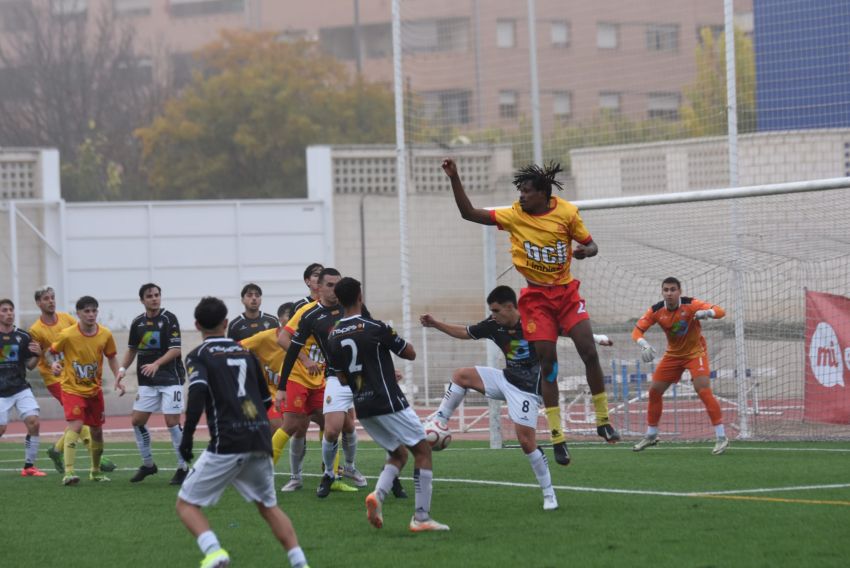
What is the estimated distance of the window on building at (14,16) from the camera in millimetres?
60750

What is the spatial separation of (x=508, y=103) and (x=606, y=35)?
3490mm

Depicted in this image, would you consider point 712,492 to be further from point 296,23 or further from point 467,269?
point 296,23

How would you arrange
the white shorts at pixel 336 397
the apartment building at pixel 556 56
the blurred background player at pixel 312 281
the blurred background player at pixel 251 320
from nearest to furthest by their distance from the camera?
the white shorts at pixel 336 397 → the blurred background player at pixel 312 281 → the blurred background player at pixel 251 320 → the apartment building at pixel 556 56

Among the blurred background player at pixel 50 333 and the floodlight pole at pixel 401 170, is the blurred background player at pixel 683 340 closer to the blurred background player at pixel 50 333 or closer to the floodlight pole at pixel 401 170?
the floodlight pole at pixel 401 170

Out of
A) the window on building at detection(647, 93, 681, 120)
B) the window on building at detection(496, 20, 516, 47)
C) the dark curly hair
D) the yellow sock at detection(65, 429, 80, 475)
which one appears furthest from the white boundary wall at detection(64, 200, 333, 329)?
the dark curly hair

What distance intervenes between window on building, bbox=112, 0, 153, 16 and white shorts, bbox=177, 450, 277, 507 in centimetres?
6838

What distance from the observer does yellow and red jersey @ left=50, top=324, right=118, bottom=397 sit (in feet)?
46.4

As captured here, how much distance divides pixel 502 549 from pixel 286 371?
3.76 meters

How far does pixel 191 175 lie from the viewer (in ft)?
172

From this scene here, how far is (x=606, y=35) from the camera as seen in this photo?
82.2 ft

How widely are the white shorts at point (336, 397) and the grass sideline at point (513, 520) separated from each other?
2.88 feet

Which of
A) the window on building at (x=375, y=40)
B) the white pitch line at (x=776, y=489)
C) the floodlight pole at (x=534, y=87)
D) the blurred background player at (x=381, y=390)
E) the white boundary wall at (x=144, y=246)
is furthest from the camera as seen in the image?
the window on building at (x=375, y=40)

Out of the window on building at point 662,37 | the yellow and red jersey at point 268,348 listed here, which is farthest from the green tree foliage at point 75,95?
the yellow and red jersey at point 268,348

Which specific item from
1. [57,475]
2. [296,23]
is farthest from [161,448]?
[296,23]
